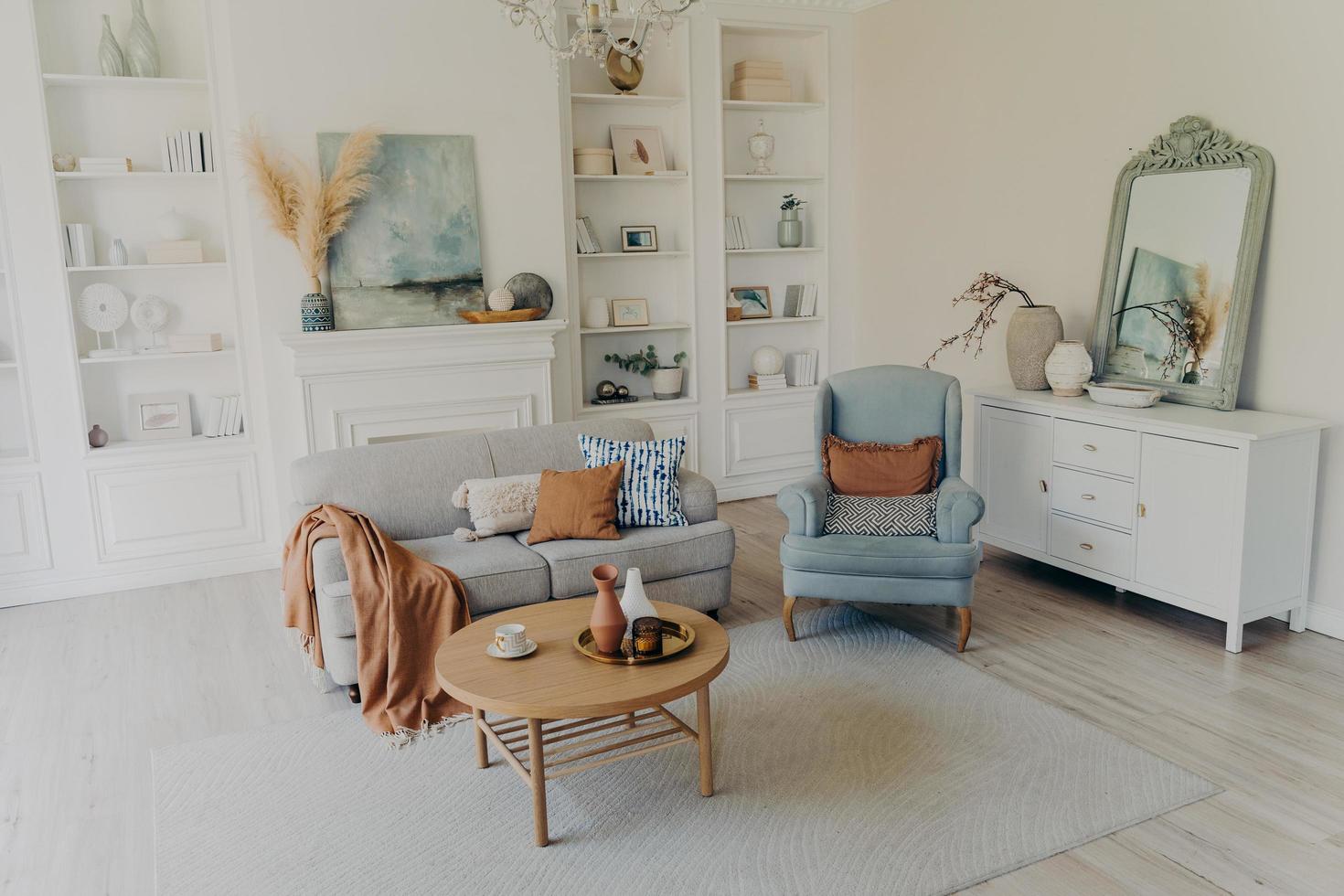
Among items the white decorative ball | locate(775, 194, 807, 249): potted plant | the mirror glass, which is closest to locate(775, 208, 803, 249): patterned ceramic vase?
locate(775, 194, 807, 249): potted plant

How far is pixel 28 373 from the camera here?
15.4ft

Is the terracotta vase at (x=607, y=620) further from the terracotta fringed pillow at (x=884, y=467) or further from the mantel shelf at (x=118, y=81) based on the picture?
the mantel shelf at (x=118, y=81)

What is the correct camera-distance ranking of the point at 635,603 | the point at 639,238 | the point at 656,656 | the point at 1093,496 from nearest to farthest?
1. the point at 656,656
2. the point at 635,603
3. the point at 1093,496
4. the point at 639,238

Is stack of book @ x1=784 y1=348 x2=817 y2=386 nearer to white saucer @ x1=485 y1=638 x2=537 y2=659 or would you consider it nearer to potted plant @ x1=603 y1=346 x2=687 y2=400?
potted plant @ x1=603 y1=346 x2=687 y2=400

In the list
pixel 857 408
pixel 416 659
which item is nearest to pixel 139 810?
pixel 416 659

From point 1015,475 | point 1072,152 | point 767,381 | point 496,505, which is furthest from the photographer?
point 767,381

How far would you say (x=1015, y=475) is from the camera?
15.3ft

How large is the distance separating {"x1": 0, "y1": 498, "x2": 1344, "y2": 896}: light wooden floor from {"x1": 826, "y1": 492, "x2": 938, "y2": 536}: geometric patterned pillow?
1.59 ft

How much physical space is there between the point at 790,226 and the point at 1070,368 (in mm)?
2270

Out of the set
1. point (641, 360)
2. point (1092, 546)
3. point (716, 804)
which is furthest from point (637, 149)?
point (716, 804)

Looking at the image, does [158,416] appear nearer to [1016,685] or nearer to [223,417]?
[223,417]

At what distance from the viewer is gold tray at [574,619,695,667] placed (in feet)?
9.21

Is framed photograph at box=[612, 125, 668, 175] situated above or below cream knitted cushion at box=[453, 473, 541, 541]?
above

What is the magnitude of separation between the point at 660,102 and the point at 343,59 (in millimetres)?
1786
